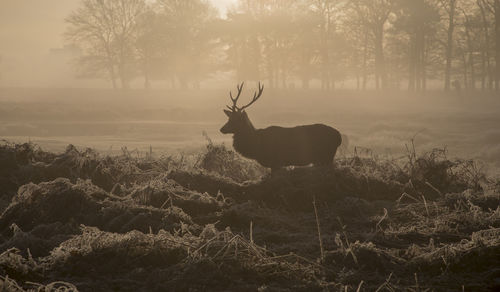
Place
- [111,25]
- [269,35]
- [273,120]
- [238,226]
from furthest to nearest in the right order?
[111,25] < [269,35] < [273,120] < [238,226]

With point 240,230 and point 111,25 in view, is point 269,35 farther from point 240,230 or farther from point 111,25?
point 240,230

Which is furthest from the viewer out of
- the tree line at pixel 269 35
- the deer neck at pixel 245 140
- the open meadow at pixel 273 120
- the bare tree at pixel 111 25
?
the bare tree at pixel 111 25

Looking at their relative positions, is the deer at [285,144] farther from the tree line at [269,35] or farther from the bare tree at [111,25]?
the bare tree at [111,25]

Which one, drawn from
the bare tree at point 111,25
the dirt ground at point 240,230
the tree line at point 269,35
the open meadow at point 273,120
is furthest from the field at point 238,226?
the bare tree at point 111,25

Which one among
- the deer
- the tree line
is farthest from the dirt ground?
the tree line

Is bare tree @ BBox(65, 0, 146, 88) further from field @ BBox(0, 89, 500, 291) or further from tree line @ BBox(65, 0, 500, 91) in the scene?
field @ BBox(0, 89, 500, 291)

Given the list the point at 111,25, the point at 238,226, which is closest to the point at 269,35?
the point at 111,25

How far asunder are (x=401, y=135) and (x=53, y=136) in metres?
20.9

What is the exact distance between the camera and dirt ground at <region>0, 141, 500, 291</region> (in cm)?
429

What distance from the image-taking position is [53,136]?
31.3 metres

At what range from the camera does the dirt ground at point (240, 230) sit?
429cm

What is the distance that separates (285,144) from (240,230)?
3263mm

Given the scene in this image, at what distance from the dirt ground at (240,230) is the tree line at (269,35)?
45.8m

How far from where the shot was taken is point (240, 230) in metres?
5.81
